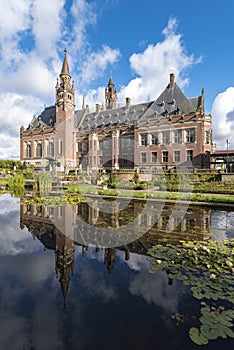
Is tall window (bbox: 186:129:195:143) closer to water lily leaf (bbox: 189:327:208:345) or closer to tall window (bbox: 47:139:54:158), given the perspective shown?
tall window (bbox: 47:139:54:158)

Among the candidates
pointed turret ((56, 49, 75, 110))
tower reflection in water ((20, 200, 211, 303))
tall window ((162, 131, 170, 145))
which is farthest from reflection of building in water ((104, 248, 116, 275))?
pointed turret ((56, 49, 75, 110))

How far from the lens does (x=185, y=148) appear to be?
35438 millimetres

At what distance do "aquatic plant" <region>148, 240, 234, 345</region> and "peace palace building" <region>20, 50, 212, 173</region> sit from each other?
29.6m

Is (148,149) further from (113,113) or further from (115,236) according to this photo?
(115,236)

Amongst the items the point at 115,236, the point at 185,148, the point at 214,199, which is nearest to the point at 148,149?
the point at 185,148

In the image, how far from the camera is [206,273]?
5191 millimetres

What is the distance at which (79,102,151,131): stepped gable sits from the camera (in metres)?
44.1

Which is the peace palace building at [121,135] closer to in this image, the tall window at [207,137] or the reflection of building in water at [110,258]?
the tall window at [207,137]

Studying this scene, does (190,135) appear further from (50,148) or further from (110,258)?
(50,148)

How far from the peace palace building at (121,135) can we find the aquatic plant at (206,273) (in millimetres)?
29639

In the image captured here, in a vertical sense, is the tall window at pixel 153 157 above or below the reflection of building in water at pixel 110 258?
above

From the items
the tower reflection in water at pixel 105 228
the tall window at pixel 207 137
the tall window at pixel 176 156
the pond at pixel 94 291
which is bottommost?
the pond at pixel 94 291

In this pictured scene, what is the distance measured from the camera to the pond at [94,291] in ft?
10.9

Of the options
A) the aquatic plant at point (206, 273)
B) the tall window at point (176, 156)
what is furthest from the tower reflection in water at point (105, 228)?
the tall window at point (176, 156)
